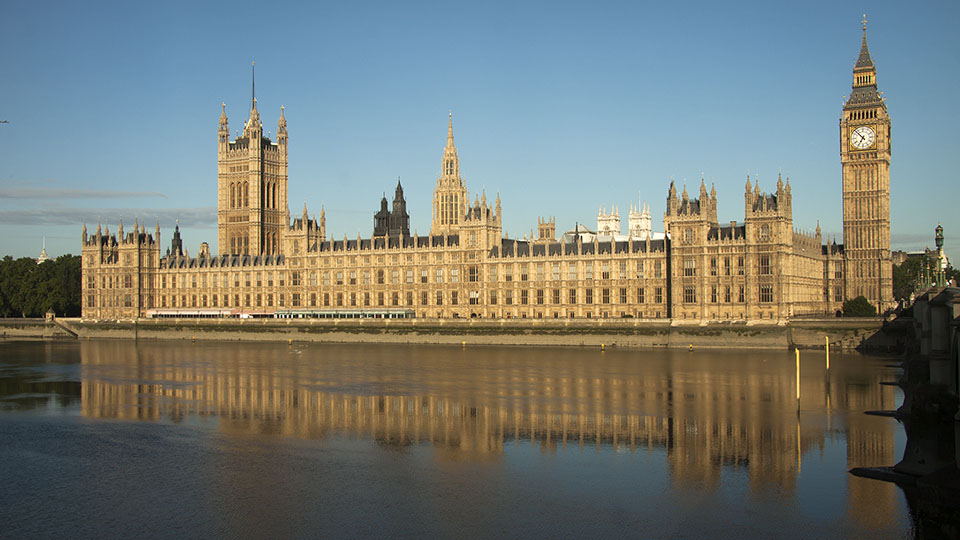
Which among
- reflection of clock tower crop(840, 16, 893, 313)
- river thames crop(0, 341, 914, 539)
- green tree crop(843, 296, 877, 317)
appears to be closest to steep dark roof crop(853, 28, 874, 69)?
reflection of clock tower crop(840, 16, 893, 313)

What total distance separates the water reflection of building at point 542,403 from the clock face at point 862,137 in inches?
1537

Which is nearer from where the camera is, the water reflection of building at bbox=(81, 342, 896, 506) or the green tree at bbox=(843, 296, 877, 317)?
the water reflection of building at bbox=(81, 342, 896, 506)

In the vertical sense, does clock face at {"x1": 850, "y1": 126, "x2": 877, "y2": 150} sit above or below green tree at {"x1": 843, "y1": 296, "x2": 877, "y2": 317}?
above

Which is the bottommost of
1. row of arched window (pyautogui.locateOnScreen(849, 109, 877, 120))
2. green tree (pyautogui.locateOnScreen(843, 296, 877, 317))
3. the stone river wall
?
the stone river wall

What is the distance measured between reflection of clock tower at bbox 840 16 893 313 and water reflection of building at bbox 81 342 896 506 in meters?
33.0

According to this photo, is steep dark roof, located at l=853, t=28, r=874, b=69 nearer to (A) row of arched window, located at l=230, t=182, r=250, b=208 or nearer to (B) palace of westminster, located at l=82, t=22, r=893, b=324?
(B) palace of westminster, located at l=82, t=22, r=893, b=324

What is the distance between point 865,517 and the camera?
26.0m

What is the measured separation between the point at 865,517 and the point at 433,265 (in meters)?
92.4

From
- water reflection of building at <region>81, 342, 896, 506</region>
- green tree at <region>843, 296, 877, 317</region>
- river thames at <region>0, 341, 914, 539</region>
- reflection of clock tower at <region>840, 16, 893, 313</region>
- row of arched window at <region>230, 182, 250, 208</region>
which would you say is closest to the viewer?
river thames at <region>0, 341, 914, 539</region>

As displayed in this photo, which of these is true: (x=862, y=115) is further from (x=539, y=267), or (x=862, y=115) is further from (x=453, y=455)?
(x=453, y=455)

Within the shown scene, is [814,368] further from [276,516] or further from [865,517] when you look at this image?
[276,516]

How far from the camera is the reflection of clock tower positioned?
103m

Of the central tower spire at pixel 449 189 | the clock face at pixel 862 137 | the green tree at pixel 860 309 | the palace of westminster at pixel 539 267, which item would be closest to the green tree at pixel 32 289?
the palace of westminster at pixel 539 267

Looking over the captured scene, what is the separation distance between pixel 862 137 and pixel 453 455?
3373 inches
